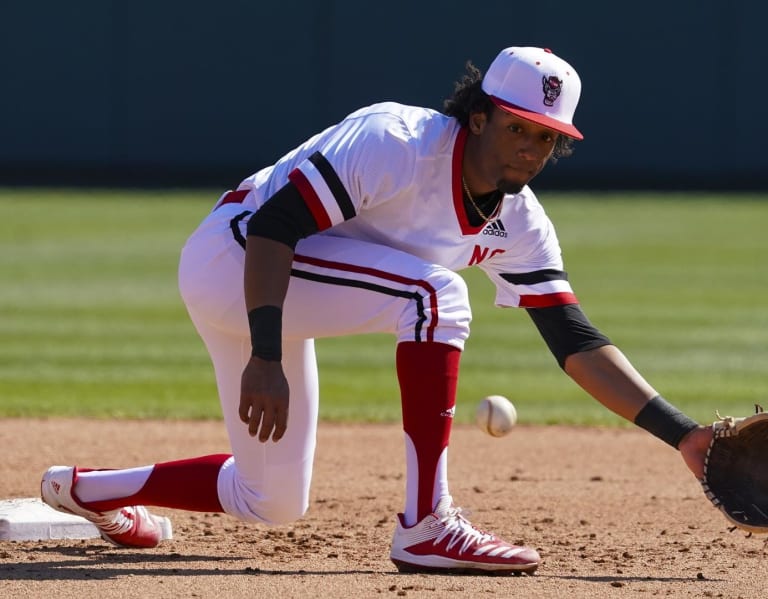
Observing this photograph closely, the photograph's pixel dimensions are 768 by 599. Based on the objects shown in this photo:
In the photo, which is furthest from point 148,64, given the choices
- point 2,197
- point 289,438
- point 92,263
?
point 289,438

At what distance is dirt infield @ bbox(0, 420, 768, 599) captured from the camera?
3.69 metres

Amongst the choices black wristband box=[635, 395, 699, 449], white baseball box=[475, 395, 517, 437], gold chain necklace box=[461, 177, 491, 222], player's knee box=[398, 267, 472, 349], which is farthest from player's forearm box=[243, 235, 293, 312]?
white baseball box=[475, 395, 517, 437]

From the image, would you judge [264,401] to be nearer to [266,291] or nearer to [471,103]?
[266,291]

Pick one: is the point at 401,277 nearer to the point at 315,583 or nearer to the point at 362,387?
the point at 315,583

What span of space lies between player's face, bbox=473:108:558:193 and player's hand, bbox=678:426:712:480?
84 cm

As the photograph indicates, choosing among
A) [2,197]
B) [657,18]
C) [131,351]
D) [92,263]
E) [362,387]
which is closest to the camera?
[362,387]

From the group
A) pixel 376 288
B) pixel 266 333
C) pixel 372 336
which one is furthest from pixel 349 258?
pixel 372 336

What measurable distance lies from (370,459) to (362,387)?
2.05m

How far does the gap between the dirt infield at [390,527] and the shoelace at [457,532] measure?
0.10m

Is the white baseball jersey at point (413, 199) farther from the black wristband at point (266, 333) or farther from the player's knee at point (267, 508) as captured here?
the player's knee at point (267, 508)

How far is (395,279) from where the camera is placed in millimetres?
3631

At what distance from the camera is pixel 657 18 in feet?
79.5

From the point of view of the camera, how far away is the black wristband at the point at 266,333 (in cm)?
347

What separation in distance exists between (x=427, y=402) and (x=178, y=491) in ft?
3.01
